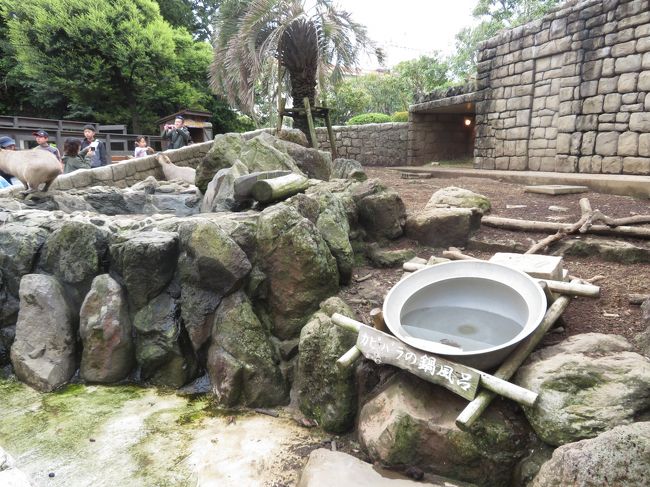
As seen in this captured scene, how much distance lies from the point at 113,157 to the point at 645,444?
Result: 11.2 m

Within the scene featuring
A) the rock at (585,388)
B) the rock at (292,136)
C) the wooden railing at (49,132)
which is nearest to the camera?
the rock at (585,388)

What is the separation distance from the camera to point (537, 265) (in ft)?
10.4

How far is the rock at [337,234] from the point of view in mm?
3812

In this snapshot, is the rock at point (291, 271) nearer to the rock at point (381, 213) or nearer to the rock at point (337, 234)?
the rock at point (337, 234)

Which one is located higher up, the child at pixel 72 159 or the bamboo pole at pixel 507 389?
the child at pixel 72 159

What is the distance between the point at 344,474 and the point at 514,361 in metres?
1.08

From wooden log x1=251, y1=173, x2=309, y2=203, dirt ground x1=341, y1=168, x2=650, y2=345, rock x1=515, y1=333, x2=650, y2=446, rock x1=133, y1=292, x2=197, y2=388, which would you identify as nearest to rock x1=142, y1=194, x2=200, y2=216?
wooden log x1=251, y1=173, x2=309, y2=203

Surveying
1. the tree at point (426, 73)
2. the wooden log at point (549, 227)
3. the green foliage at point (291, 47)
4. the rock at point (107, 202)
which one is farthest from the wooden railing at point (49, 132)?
the tree at point (426, 73)

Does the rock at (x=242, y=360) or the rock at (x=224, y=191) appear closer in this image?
the rock at (x=242, y=360)

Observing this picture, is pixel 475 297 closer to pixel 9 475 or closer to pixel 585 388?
pixel 585 388

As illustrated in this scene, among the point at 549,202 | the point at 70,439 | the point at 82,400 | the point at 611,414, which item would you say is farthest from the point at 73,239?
the point at 549,202

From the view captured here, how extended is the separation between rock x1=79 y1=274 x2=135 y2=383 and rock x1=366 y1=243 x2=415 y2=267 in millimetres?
2220

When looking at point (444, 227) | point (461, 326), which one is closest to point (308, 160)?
point (444, 227)

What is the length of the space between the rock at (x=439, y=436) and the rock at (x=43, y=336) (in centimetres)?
245
